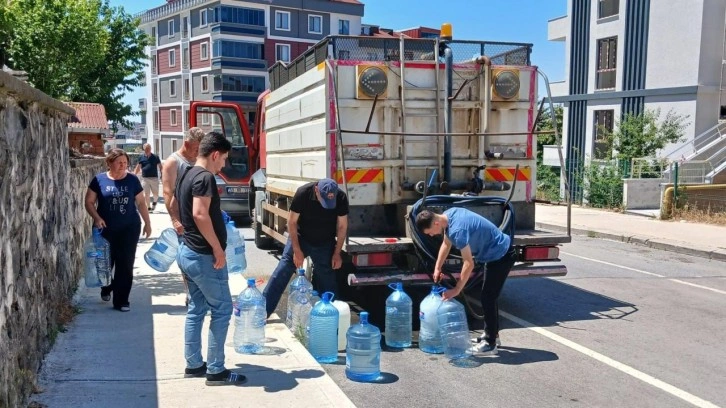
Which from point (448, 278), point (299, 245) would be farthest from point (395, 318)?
point (299, 245)

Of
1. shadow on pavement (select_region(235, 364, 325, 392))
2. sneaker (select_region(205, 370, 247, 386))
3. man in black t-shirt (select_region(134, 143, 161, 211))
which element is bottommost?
shadow on pavement (select_region(235, 364, 325, 392))

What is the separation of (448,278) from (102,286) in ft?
11.8

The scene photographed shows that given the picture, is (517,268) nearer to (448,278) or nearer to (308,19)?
(448,278)

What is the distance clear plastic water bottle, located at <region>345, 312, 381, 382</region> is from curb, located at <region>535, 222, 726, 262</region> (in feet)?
30.8

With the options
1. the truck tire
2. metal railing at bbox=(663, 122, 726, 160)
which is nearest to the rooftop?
the truck tire

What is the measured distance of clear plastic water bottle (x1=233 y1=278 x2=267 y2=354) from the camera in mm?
5730

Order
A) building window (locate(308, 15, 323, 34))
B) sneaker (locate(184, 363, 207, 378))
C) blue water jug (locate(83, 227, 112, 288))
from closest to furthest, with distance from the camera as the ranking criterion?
sneaker (locate(184, 363, 207, 378))
blue water jug (locate(83, 227, 112, 288))
building window (locate(308, 15, 323, 34))

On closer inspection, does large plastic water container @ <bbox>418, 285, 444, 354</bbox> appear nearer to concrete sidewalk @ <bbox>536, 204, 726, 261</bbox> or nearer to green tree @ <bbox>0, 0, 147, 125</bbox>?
concrete sidewalk @ <bbox>536, 204, 726, 261</bbox>

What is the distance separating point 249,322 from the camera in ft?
19.0

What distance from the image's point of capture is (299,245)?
676 centimetres

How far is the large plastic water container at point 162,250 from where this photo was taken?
7125mm

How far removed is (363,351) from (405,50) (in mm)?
3789

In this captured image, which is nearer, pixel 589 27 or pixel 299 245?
pixel 299 245

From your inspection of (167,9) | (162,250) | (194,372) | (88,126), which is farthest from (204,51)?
(194,372)
